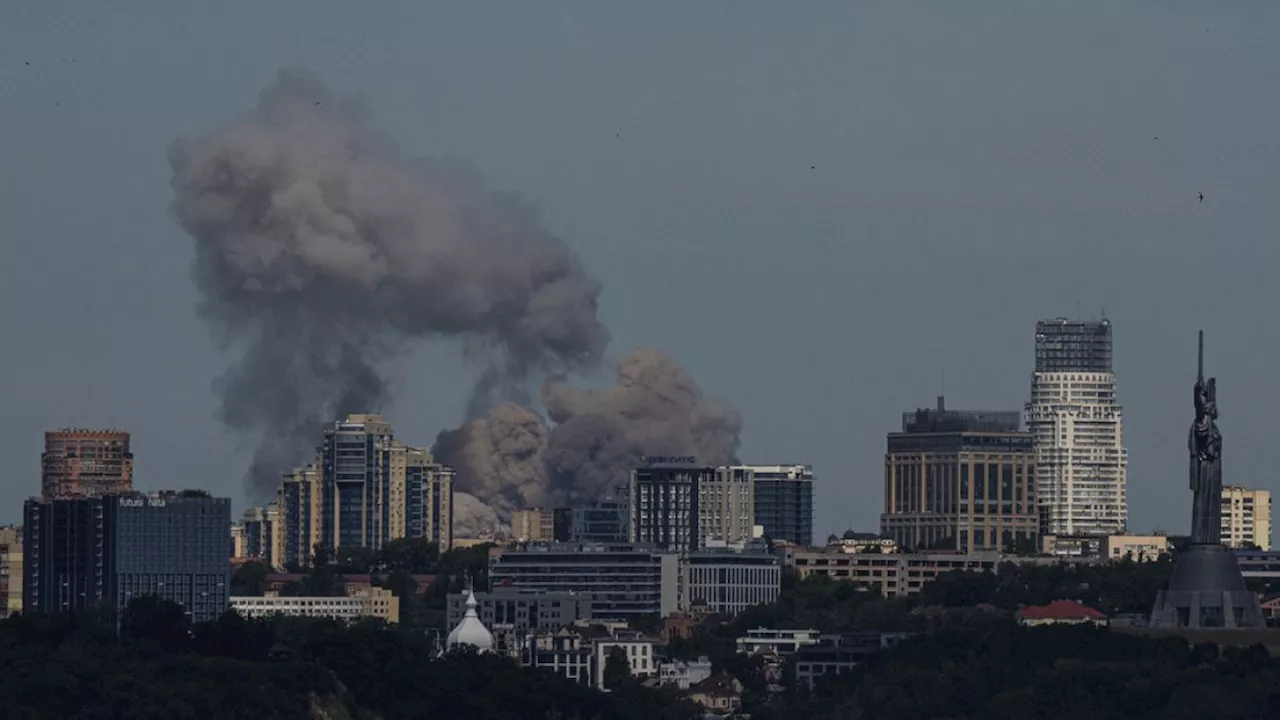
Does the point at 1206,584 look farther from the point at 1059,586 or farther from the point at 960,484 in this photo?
the point at 960,484

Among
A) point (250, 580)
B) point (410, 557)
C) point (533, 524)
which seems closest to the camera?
point (250, 580)

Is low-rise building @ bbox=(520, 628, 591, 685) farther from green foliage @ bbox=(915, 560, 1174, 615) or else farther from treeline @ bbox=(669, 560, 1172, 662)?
green foliage @ bbox=(915, 560, 1174, 615)

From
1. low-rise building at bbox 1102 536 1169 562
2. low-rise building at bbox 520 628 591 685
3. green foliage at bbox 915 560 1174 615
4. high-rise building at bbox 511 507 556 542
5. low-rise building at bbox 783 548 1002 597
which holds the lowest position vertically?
low-rise building at bbox 520 628 591 685

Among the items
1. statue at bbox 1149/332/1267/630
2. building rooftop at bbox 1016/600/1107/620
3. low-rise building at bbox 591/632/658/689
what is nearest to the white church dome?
low-rise building at bbox 591/632/658/689

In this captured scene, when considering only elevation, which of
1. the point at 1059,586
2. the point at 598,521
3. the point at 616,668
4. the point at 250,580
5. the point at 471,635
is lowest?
the point at 616,668

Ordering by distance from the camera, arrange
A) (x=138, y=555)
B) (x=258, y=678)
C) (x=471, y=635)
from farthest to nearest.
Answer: (x=138, y=555), (x=471, y=635), (x=258, y=678)

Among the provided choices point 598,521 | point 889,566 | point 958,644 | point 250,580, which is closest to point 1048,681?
point 958,644

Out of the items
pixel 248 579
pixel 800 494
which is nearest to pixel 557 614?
pixel 248 579

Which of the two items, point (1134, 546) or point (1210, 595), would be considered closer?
point (1210, 595)
